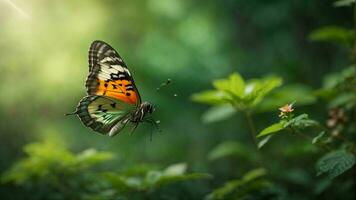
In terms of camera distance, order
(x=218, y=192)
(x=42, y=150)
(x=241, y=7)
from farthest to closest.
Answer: (x=241, y=7) → (x=42, y=150) → (x=218, y=192)

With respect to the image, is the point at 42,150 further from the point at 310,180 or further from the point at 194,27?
the point at 194,27

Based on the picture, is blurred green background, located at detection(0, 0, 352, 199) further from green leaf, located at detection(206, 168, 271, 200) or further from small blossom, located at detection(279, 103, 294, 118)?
small blossom, located at detection(279, 103, 294, 118)

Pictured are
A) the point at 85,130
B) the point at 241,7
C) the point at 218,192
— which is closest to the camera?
the point at 218,192

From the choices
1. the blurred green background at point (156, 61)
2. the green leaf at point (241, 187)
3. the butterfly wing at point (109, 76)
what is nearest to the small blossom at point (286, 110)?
the green leaf at point (241, 187)

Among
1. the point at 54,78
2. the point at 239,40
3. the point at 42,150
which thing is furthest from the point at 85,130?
the point at 42,150

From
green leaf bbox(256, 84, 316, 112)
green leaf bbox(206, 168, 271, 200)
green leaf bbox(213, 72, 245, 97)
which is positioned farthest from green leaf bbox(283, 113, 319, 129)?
green leaf bbox(256, 84, 316, 112)

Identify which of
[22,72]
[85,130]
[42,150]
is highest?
[22,72]

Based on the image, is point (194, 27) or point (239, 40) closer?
point (194, 27)
